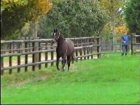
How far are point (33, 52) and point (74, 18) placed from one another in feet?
99.6

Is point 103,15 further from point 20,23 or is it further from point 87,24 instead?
point 20,23

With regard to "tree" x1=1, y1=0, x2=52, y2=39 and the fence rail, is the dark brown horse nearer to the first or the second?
the fence rail

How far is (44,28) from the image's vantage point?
2181 inches

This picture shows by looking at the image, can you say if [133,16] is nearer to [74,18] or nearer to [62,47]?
[74,18]

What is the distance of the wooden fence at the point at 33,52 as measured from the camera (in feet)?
68.5

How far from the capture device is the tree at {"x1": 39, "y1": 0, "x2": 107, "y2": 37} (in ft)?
169

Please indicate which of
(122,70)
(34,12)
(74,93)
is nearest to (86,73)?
(122,70)

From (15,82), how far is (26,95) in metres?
4.00

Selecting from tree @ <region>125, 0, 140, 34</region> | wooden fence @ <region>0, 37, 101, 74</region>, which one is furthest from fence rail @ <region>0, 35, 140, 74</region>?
tree @ <region>125, 0, 140, 34</region>

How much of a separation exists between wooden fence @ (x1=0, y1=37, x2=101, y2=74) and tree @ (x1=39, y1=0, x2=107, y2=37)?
15043mm

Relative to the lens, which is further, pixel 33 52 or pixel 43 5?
pixel 43 5

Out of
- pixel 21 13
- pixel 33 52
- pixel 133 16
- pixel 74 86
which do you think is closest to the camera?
pixel 74 86

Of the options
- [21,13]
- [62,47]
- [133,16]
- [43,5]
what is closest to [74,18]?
[133,16]

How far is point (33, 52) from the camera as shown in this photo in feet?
72.7
